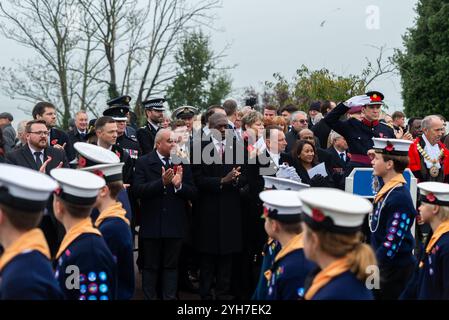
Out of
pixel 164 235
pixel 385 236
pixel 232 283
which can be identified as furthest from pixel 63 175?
pixel 232 283

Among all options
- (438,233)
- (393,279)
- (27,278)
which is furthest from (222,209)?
(27,278)

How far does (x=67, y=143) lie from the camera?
986 cm

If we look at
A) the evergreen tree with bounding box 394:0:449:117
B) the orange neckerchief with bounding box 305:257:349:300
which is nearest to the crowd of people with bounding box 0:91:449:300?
the orange neckerchief with bounding box 305:257:349:300

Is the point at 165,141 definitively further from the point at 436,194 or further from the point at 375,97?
the point at 436,194

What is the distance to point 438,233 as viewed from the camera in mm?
5734

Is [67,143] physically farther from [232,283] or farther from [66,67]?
[66,67]

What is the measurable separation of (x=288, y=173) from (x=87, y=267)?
4.17m

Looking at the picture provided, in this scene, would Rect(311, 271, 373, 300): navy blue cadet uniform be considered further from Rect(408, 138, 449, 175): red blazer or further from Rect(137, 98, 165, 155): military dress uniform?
Rect(408, 138, 449, 175): red blazer

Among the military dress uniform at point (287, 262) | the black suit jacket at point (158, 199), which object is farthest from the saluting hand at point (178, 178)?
the military dress uniform at point (287, 262)

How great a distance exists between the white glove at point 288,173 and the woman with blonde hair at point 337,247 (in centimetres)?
438

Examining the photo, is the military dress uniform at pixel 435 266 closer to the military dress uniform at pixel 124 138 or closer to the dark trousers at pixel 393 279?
the dark trousers at pixel 393 279

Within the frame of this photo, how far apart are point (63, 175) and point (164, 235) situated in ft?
12.6

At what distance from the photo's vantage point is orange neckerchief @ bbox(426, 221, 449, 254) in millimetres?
5711
